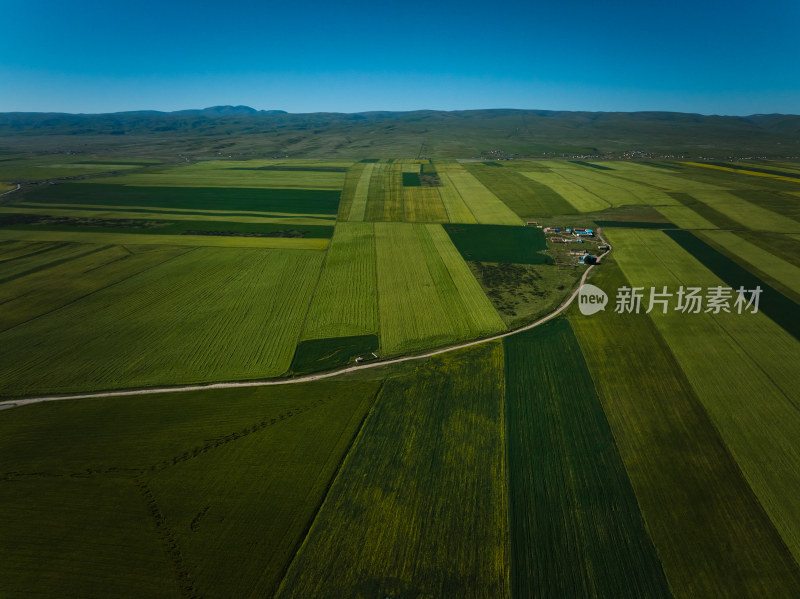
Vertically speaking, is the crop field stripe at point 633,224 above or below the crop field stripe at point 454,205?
below

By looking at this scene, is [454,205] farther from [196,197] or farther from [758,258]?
[196,197]

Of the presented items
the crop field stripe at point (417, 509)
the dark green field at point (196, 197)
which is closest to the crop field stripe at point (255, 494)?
the crop field stripe at point (417, 509)

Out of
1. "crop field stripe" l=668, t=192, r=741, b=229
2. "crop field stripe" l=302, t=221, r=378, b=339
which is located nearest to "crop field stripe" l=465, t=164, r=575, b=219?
"crop field stripe" l=668, t=192, r=741, b=229

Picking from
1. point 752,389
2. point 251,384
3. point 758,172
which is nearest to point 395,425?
point 251,384

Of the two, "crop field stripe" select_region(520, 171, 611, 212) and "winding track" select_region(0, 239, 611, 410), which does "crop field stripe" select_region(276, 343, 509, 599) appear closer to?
"winding track" select_region(0, 239, 611, 410)

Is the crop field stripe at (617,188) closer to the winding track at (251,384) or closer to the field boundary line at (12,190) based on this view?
the winding track at (251,384)

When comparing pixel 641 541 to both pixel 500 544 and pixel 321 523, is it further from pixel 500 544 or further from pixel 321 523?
pixel 321 523
